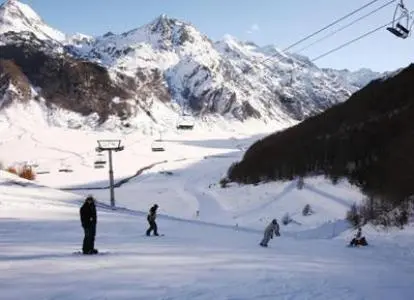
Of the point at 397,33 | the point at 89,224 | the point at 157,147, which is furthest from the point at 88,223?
the point at 157,147

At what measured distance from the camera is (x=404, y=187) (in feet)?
137

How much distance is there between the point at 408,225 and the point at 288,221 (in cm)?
1274

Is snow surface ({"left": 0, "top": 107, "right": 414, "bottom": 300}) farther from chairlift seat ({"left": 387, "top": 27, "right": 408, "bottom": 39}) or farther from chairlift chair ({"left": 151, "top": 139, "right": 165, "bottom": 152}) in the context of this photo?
chairlift chair ({"left": 151, "top": 139, "right": 165, "bottom": 152})

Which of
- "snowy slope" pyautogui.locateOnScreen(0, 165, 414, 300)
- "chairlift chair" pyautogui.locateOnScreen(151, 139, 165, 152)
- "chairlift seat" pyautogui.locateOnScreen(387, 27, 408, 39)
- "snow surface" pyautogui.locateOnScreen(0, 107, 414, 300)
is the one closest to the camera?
"snowy slope" pyautogui.locateOnScreen(0, 165, 414, 300)

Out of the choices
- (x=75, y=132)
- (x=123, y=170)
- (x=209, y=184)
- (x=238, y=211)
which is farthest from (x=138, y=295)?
(x=75, y=132)

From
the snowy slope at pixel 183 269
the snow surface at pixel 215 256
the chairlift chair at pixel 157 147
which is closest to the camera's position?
the snowy slope at pixel 183 269

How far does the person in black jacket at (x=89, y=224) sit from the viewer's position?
694 inches

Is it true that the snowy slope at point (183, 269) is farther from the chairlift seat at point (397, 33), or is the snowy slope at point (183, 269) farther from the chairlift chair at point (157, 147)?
the chairlift chair at point (157, 147)

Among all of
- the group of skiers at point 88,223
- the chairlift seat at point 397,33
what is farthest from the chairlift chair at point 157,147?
the chairlift seat at point 397,33

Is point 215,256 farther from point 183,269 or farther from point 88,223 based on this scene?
point 88,223

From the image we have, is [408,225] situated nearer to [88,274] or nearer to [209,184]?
[88,274]

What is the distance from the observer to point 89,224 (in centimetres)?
1762

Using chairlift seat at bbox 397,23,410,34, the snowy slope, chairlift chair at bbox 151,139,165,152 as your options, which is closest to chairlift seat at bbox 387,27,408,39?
chairlift seat at bbox 397,23,410,34

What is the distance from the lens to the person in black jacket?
17625 millimetres
